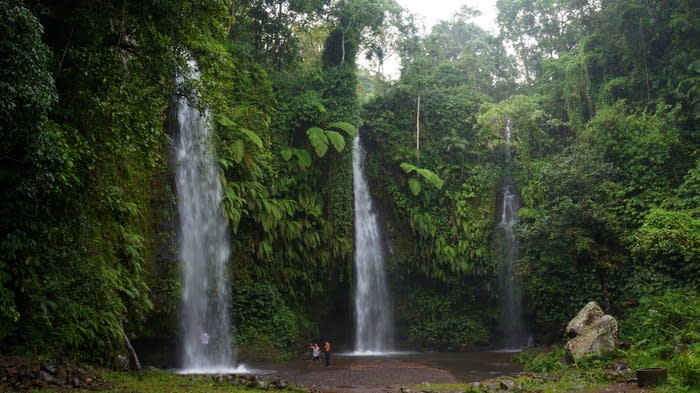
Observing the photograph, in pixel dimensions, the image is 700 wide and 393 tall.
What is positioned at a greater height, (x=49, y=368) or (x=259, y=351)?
(x=49, y=368)

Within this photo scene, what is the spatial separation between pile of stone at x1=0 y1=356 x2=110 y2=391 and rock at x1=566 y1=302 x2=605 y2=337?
11.3 metres

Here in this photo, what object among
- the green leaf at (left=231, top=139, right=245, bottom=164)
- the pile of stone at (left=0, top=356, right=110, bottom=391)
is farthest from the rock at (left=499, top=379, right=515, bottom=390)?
the green leaf at (left=231, top=139, right=245, bottom=164)

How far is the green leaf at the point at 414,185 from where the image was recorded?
22.5 meters

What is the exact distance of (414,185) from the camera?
2266 cm

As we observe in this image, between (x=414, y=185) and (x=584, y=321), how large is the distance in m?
9.81

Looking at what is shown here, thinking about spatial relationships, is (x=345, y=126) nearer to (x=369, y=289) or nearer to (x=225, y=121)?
(x=225, y=121)

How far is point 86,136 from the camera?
905 cm

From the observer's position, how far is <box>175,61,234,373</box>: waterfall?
16078 millimetres

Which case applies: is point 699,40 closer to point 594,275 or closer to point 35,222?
point 594,275

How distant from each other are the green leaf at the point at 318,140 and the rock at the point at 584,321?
1031cm

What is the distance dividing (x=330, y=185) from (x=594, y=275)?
10.2 metres

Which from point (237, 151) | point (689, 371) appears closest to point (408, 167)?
point (237, 151)

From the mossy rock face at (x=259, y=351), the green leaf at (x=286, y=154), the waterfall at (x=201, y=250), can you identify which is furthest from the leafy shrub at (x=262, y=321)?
the green leaf at (x=286, y=154)

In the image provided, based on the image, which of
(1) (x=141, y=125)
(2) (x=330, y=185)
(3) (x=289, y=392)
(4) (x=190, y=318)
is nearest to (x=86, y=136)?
(1) (x=141, y=125)
